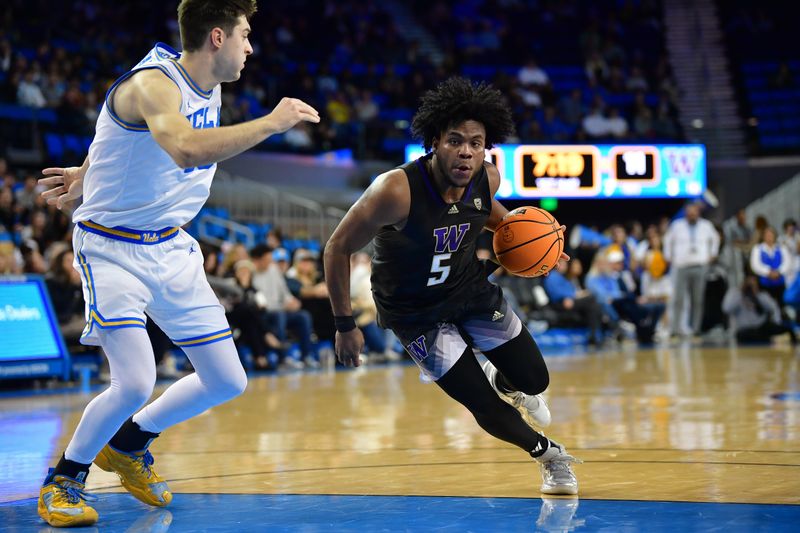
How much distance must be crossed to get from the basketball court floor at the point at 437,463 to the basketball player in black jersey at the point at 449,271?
470mm

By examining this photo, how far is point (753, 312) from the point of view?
14.9m

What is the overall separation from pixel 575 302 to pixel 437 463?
10.2 meters

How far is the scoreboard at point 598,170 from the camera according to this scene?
18094mm

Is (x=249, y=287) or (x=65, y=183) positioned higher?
(x=65, y=183)

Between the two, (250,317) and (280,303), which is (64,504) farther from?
(280,303)

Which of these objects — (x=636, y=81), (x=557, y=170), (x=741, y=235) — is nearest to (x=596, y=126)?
(x=636, y=81)

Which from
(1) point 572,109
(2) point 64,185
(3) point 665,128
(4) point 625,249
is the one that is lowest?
(4) point 625,249

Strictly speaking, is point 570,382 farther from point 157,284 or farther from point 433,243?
point 157,284

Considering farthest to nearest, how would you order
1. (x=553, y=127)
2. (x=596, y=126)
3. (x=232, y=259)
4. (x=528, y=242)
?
(x=596, y=126)
(x=553, y=127)
(x=232, y=259)
(x=528, y=242)

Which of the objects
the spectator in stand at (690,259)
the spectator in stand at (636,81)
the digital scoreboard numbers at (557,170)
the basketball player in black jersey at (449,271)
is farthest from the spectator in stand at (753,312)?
the basketball player in black jersey at (449,271)

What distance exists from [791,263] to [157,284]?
1395 cm

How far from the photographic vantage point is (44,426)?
7230mm

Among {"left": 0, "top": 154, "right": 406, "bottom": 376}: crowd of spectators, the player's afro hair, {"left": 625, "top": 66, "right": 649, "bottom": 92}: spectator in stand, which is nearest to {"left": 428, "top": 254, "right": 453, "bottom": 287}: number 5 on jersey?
the player's afro hair

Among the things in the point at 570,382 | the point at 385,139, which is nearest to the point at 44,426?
the point at 570,382
